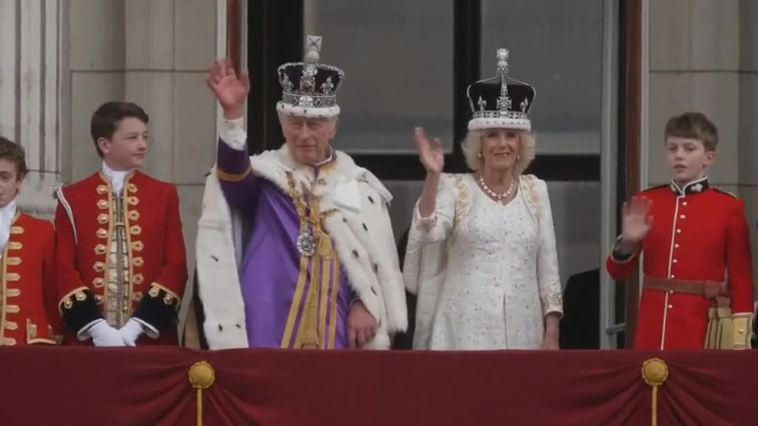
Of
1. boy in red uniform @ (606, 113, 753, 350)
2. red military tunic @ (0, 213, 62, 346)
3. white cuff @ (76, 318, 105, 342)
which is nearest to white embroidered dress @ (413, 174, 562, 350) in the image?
boy in red uniform @ (606, 113, 753, 350)

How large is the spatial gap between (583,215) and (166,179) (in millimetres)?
1933

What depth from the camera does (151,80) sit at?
36.5ft

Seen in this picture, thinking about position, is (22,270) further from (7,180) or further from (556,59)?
(556,59)

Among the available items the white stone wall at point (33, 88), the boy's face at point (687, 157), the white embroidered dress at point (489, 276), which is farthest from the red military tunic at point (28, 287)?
the boy's face at point (687, 157)

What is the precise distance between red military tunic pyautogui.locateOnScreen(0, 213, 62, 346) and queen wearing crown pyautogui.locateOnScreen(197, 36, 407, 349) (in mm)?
580

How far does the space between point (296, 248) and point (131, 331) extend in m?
0.68

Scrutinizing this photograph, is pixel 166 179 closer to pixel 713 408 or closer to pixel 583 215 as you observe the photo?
pixel 583 215

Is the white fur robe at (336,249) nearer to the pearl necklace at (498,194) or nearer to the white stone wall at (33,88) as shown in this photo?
the pearl necklace at (498,194)

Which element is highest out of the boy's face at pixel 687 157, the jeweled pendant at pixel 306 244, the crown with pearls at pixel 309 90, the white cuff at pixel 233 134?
the crown with pearls at pixel 309 90

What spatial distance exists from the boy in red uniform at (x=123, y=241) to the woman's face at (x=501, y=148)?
1.20 metres

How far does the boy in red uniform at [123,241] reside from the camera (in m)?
9.05

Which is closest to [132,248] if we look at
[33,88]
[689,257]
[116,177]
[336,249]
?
[116,177]

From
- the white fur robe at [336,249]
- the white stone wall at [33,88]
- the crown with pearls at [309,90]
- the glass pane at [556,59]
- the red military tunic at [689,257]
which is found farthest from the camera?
the glass pane at [556,59]

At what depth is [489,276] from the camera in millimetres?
9250
